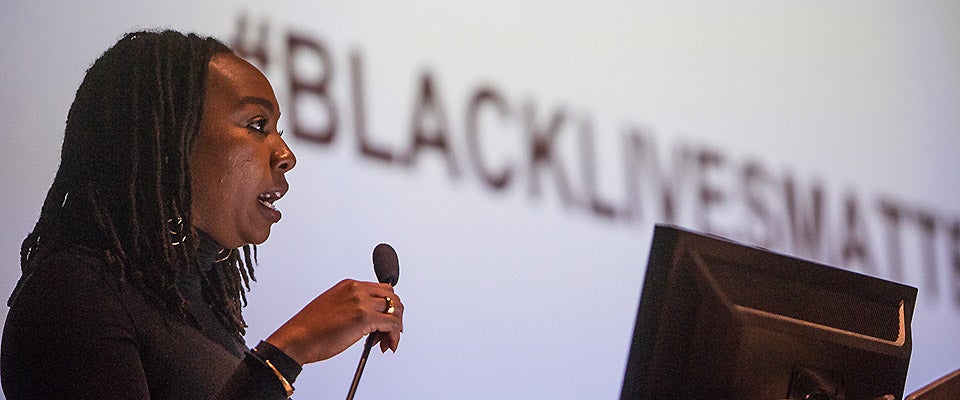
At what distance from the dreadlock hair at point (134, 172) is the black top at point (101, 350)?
4 centimetres

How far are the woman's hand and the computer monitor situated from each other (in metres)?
0.29

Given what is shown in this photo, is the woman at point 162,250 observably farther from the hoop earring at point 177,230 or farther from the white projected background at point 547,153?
the white projected background at point 547,153

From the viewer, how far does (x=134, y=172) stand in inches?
54.4

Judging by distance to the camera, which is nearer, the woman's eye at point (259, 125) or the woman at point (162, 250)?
the woman at point (162, 250)

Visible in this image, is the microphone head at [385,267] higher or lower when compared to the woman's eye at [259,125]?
lower

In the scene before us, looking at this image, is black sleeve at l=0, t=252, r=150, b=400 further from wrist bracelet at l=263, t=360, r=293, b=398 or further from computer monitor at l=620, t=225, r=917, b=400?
computer monitor at l=620, t=225, r=917, b=400

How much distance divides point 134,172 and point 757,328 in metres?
0.78

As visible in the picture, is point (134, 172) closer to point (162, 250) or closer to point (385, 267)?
point (162, 250)

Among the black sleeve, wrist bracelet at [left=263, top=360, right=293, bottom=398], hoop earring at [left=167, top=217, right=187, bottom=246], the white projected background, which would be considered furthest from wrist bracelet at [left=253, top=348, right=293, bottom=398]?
the white projected background

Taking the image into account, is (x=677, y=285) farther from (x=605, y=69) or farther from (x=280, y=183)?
(x=605, y=69)

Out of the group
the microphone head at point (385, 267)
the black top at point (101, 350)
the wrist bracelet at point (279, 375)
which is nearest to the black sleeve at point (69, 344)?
the black top at point (101, 350)

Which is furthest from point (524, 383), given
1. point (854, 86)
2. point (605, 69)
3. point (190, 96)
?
point (854, 86)

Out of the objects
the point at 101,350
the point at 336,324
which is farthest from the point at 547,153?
the point at 101,350

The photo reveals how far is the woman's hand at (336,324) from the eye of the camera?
4.00ft
